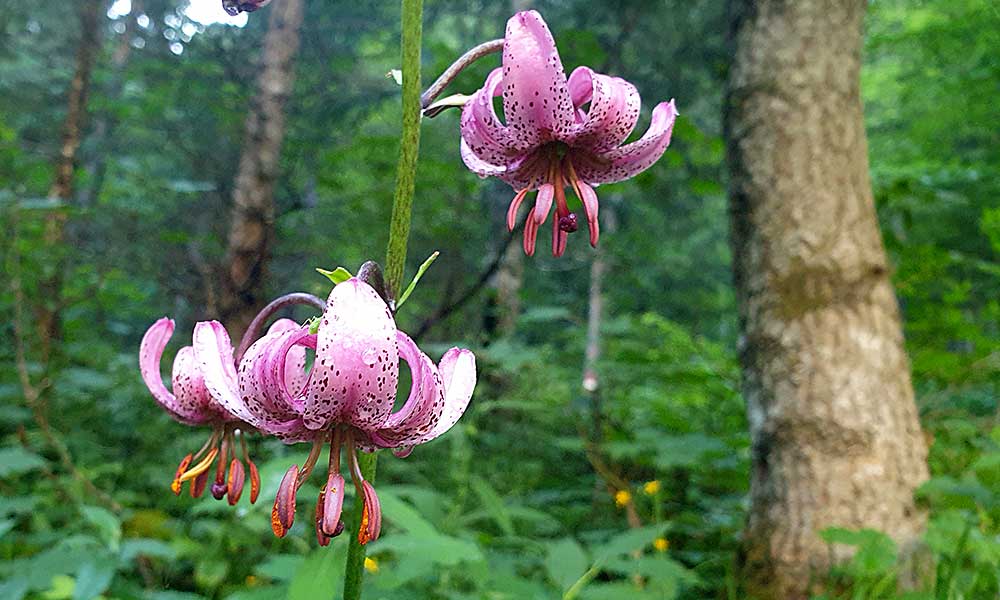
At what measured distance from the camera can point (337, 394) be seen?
738mm

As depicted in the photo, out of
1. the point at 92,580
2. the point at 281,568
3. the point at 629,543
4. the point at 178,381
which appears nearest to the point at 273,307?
the point at 178,381

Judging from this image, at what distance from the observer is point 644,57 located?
7.26 metres

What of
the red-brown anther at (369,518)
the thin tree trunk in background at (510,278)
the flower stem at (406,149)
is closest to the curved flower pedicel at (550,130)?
the flower stem at (406,149)

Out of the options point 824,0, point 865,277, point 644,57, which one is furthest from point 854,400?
point 644,57

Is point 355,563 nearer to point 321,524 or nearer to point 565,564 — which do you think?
point 321,524

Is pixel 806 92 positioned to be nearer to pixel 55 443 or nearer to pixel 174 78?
pixel 55 443

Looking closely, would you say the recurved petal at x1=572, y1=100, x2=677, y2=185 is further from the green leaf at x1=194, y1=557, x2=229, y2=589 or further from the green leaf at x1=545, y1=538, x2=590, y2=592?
the green leaf at x1=194, y1=557, x2=229, y2=589

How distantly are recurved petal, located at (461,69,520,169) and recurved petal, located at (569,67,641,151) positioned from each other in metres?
0.09

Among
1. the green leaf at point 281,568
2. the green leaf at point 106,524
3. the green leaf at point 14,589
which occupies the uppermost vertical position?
the green leaf at point 106,524

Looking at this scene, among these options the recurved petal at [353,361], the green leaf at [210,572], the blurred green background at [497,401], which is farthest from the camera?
the green leaf at [210,572]

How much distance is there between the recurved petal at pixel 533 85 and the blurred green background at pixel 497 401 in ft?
2.15

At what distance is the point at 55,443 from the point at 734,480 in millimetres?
2318

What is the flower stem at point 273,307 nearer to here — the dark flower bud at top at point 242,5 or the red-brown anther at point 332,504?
the red-brown anther at point 332,504

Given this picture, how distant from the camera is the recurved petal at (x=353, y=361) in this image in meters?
0.67
